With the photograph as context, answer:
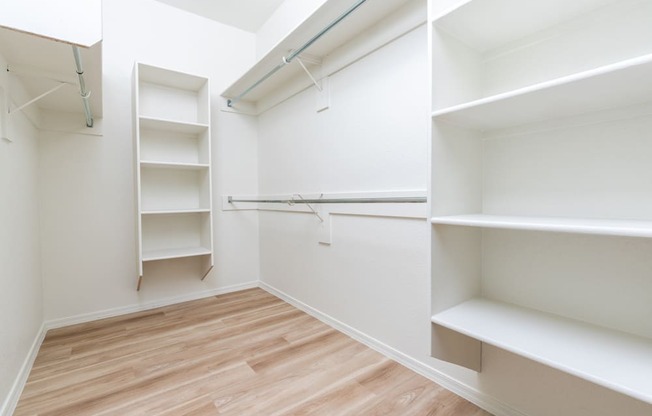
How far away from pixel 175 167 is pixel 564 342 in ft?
9.26

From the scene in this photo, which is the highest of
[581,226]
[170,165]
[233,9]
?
[233,9]

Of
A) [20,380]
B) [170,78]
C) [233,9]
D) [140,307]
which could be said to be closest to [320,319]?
[140,307]

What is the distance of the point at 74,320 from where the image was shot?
94.2 inches

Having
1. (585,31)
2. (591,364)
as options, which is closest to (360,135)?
(585,31)

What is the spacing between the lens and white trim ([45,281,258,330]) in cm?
235

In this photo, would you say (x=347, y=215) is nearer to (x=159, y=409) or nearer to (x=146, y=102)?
(x=159, y=409)

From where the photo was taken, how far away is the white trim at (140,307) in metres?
2.35

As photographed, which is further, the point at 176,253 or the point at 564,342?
the point at 176,253

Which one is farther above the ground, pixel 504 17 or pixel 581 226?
pixel 504 17

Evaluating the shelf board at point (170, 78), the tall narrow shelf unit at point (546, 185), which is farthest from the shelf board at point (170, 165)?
the tall narrow shelf unit at point (546, 185)

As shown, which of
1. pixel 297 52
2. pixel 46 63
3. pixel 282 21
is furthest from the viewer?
pixel 282 21

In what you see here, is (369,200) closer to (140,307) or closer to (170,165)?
(170,165)

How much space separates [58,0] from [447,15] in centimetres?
128

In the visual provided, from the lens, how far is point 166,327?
232cm
